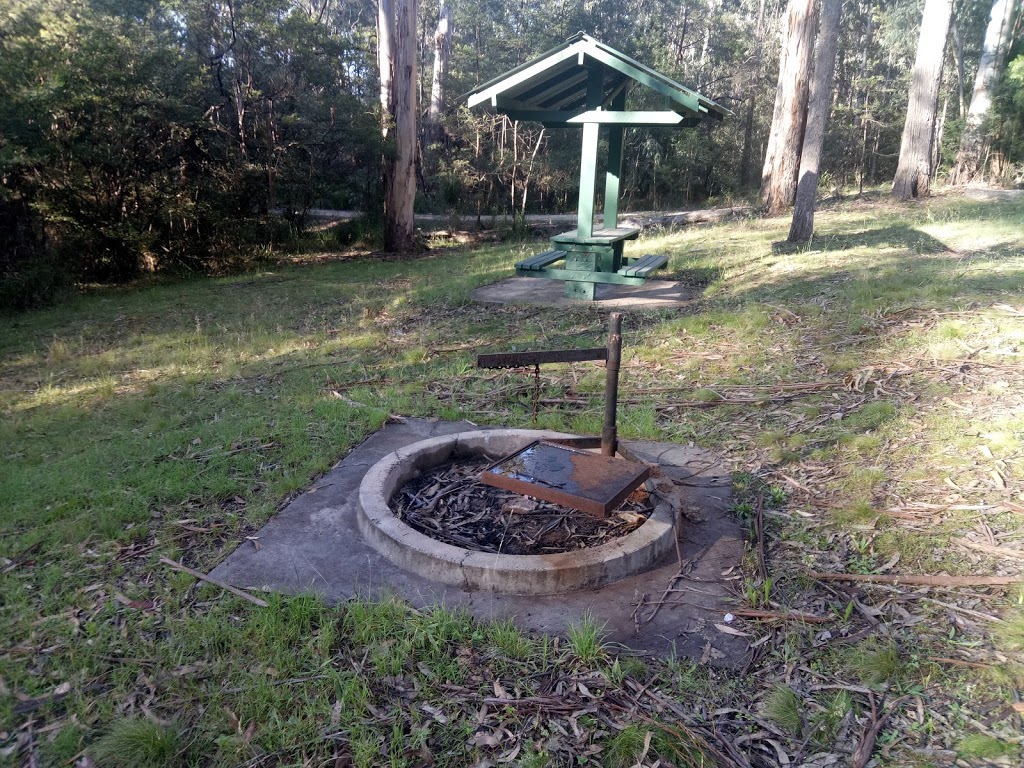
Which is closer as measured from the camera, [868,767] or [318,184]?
[868,767]

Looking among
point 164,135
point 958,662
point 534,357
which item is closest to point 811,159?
point 534,357

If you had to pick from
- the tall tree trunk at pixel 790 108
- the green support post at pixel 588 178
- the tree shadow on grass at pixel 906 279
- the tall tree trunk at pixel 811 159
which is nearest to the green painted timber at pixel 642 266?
the green support post at pixel 588 178

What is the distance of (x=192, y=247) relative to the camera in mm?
13602

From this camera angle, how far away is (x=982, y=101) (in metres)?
20.6

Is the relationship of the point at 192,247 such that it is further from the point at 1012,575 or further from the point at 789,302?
the point at 1012,575

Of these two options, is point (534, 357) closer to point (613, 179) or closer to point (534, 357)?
point (534, 357)

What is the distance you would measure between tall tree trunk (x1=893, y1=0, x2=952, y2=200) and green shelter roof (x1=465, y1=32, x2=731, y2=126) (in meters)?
10.2

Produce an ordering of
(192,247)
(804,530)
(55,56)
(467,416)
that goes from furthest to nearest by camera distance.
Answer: (192,247) → (55,56) → (467,416) → (804,530)

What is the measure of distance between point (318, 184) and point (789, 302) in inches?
446

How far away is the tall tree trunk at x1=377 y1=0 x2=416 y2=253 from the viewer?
1474cm

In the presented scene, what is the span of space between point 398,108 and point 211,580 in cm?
1355

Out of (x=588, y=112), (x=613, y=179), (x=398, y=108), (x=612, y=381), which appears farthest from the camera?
(x=398, y=108)

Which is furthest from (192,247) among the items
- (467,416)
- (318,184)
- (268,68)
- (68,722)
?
(68,722)

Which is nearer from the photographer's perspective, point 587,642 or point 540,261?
point 587,642
